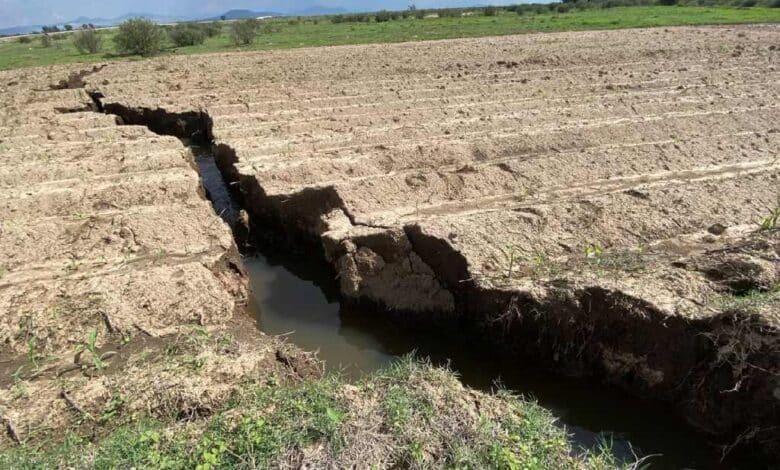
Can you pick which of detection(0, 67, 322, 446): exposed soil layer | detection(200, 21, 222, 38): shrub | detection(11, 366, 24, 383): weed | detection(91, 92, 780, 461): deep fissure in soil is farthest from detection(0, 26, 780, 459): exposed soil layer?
detection(200, 21, 222, 38): shrub

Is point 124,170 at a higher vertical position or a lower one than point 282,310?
higher

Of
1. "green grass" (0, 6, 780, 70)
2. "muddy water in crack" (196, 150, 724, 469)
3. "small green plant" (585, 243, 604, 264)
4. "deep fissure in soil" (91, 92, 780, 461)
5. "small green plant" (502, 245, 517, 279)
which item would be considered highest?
"green grass" (0, 6, 780, 70)

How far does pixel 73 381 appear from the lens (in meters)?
4.05

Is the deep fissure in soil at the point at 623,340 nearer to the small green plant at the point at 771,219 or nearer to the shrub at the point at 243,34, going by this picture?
the small green plant at the point at 771,219

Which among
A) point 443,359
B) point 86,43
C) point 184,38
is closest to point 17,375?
point 443,359

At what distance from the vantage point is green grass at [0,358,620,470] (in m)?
3.20

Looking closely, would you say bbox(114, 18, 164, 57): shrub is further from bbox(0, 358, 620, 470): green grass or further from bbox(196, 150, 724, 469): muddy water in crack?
bbox(0, 358, 620, 470): green grass

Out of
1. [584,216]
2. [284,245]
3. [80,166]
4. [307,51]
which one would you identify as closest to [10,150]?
[80,166]

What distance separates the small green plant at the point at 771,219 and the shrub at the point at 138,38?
18.4 meters

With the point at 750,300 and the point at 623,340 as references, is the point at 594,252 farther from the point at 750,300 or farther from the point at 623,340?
the point at 750,300

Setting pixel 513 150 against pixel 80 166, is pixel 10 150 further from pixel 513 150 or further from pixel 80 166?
pixel 513 150

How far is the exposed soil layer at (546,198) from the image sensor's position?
14.2ft

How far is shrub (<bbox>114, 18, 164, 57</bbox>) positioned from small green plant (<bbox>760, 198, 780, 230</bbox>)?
18364mm

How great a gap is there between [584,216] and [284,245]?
137 inches
